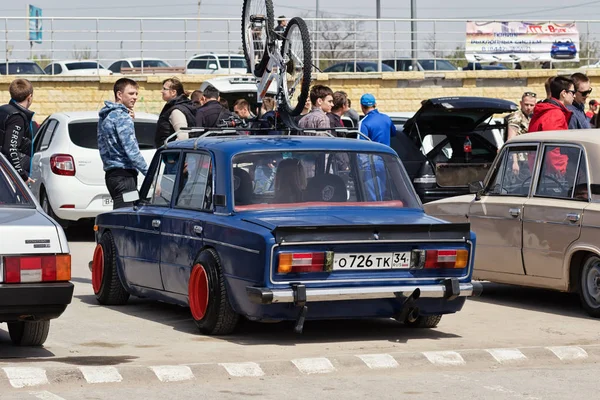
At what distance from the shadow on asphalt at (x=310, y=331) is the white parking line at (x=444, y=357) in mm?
765

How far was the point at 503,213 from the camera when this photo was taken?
1143 cm

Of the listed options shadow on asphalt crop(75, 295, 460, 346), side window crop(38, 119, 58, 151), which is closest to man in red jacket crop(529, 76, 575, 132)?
shadow on asphalt crop(75, 295, 460, 346)

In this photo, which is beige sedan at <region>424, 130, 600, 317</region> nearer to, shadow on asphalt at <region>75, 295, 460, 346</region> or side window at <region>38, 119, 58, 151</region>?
shadow on asphalt at <region>75, 295, 460, 346</region>

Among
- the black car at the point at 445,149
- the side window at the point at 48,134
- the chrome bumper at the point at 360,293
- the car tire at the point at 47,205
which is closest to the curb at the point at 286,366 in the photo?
the chrome bumper at the point at 360,293

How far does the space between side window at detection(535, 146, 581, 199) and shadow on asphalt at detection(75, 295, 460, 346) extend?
4.72 feet

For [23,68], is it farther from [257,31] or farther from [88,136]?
[257,31]

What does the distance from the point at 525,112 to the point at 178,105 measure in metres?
4.81

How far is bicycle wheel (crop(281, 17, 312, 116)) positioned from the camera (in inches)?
445

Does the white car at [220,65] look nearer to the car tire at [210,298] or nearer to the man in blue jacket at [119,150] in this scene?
the man in blue jacket at [119,150]

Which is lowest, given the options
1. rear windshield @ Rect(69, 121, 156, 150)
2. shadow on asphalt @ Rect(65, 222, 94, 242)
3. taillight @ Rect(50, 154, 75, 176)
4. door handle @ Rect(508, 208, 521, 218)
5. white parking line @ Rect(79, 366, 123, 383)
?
shadow on asphalt @ Rect(65, 222, 94, 242)

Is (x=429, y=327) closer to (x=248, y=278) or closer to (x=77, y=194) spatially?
(x=248, y=278)

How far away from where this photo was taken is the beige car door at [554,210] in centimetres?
1066

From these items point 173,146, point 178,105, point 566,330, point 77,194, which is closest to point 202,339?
point 173,146

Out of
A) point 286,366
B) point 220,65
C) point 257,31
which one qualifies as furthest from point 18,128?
point 220,65
